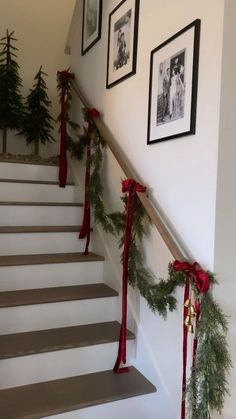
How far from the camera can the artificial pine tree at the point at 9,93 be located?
3299 millimetres

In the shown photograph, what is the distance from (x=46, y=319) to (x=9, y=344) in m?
0.25

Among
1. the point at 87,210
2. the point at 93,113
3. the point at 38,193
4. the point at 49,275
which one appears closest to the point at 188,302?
the point at 49,275

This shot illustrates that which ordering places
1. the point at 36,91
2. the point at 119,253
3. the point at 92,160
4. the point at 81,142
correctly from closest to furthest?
the point at 119,253
the point at 92,160
the point at 81,142
the point at 36,91

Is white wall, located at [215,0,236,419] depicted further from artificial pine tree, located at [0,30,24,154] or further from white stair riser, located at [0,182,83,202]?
artificial pine tree, located at [0,30,24,154]

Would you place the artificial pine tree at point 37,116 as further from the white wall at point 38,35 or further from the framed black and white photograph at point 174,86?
the framed black and white photograph at point 174,86

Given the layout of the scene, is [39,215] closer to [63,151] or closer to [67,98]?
[63,151]

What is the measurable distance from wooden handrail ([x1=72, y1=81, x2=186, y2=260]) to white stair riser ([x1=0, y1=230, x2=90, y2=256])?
2.25ft

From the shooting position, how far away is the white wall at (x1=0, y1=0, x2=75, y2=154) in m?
3.67

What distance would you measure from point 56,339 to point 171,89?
1329 millimetres

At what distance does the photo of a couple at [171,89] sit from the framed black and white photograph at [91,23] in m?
1.08

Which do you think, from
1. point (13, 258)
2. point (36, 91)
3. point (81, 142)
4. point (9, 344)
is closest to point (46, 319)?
point (9, 344)

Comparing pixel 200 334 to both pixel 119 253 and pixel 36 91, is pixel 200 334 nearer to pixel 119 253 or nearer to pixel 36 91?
pixel 119 253

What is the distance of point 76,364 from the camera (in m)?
1.74

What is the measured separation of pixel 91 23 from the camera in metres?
2.62
